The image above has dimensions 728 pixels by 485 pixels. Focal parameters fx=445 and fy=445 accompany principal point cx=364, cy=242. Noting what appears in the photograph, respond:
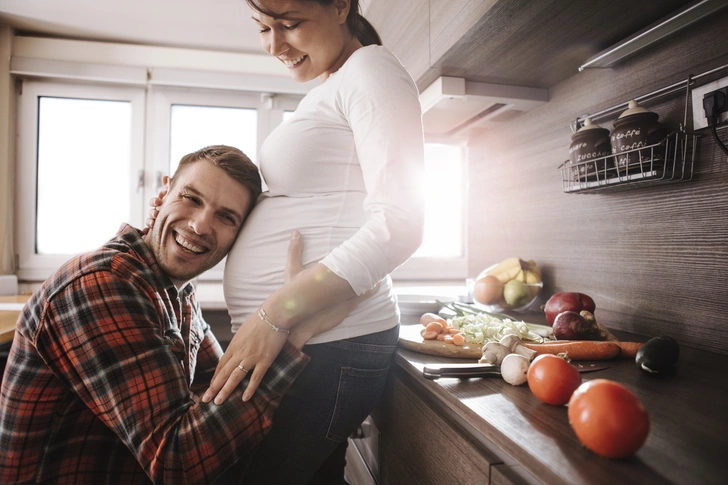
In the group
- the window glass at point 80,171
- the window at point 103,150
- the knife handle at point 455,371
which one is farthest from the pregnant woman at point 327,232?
the window glass at point 80,171

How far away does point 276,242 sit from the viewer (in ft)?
2.52

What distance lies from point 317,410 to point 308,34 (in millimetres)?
656

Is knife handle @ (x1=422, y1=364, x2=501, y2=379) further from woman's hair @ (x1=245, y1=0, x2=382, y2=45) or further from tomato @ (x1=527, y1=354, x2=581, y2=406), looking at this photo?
woman's hair @ (x1=245, y1=0, x2=382, y2=45)

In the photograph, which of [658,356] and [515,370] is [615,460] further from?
[658,356]

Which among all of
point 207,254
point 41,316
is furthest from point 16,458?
point 207,254

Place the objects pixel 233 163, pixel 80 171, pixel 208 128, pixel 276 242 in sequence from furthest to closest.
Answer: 1. pixel 208 128
2. pixel 80 171
3. pixel 233 163
4. pixel 276 242

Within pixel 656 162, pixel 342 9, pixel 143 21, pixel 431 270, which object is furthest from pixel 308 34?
pixel 431 270

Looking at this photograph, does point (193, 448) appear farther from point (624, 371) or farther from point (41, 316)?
point (624, 371)

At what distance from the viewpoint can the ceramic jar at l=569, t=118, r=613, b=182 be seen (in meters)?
1.02

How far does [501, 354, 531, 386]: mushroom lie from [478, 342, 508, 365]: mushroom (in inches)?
2.1

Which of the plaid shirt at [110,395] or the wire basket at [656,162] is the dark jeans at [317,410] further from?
the wire basket at [656,162]

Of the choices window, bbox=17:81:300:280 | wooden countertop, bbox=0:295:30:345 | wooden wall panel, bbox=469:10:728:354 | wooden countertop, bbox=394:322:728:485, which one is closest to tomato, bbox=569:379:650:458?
wooden countertop, bbox=394:322:728:485

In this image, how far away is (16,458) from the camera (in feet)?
2.11

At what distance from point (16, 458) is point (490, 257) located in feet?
5.01
